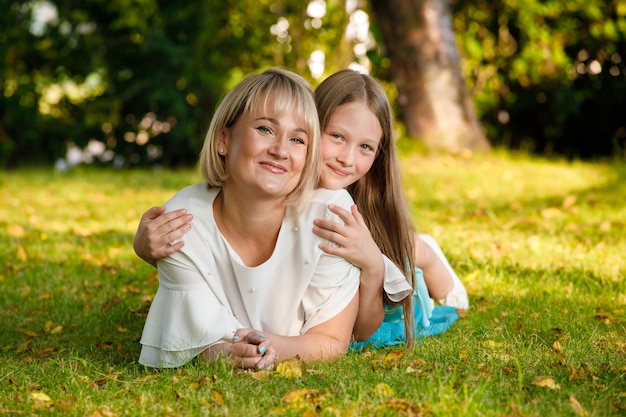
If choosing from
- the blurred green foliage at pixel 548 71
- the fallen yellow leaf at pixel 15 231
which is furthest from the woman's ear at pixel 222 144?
the blurred green foliage at pixel 548 71

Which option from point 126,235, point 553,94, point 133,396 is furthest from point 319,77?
point 133,396

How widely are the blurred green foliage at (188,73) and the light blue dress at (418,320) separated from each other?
6926 millimetres

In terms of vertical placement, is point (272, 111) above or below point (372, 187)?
above

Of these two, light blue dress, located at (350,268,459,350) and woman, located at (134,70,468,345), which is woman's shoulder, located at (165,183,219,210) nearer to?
woman, located at (134,70,468,345)

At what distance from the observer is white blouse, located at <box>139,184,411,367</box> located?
316cm

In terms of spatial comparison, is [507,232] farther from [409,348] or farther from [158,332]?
[158,332]

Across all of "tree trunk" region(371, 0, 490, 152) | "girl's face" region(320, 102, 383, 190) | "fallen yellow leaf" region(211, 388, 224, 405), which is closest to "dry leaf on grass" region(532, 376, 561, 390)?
"fallen yellow leaf" region(211, 388, 224, 405)

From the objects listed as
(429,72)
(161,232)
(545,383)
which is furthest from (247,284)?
(429,72)

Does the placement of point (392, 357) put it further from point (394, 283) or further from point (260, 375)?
point (260, 375)

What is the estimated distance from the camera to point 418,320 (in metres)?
3.79

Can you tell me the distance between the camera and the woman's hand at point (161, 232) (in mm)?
3146

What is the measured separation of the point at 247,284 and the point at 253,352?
0.33m

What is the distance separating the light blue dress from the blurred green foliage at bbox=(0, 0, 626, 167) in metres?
6.93

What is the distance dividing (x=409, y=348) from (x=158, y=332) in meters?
0.98
